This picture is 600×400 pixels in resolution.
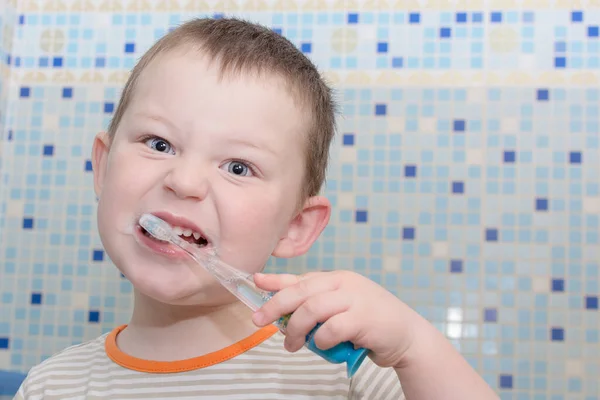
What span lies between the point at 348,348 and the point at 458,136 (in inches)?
35.6

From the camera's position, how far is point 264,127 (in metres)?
0.73

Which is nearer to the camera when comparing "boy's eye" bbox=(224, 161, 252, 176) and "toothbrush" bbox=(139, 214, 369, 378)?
"toothbrush" bbox=(139, 214, 369, 378)

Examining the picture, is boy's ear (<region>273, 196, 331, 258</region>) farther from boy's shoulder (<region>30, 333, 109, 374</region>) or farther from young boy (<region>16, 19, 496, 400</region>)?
boy's shoulder (<region>30, 333, 109, 374</region>)

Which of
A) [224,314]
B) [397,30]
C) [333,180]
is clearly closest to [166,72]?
[224,314]

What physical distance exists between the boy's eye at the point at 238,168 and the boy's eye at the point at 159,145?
0.20ft

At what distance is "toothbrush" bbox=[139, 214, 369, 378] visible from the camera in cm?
56

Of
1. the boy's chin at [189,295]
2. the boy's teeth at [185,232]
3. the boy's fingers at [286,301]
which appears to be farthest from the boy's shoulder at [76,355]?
the boy's fingers at [286,301]

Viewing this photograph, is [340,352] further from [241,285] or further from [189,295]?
[189,295]

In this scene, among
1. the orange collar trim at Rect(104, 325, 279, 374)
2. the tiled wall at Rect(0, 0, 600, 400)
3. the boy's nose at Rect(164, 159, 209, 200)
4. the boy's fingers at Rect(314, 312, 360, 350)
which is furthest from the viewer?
the tiled wall at Rect(0, 0, 600, 400)

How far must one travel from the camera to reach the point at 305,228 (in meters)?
0.87

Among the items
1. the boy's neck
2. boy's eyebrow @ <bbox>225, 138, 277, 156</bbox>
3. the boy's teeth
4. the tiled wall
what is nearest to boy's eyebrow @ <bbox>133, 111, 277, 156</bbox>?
boy's eyebrow @ <bbox>225, 138, 277, 156</bbox>

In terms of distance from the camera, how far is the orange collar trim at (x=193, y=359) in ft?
2.55

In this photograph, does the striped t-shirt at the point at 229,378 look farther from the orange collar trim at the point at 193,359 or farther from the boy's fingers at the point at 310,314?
the boy's fingers at the point at 310,314

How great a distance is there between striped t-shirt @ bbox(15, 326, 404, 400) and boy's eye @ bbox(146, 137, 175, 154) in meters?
0.24
